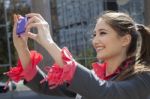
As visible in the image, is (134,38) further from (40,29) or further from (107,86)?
(40,29)

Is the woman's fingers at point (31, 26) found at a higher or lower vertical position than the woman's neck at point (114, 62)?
higher

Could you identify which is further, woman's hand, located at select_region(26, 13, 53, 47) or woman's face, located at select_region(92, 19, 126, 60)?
woman's face, located at select_region(92, 19, 126, 60)

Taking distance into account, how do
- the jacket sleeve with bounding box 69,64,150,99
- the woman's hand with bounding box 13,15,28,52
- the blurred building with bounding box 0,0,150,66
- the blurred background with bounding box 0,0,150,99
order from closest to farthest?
the jacket sleeve with bounding box 69,64,150,99
the woman's hand with bounding box 13,15,28,52
the blurred background with bounding box 0,0,150,99
the blurred building with bounding box 0,0,150,66

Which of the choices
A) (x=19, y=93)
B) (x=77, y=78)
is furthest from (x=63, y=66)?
(x=19, y=93)

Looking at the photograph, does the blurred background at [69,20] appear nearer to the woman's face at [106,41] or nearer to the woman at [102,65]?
the woman at [102,65]

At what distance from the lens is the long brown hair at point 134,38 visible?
2389 mm

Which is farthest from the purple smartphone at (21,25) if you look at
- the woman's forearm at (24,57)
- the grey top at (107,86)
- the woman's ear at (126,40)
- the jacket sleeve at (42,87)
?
the woman's ear at (126,40)

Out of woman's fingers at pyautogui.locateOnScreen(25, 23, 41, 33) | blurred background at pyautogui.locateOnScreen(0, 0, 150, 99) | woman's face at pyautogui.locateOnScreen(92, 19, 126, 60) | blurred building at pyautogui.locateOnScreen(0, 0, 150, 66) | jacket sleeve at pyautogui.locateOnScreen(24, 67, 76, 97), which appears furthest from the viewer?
blurred building at pyautogui.locateOnScreen(0, 0, 150, 66)

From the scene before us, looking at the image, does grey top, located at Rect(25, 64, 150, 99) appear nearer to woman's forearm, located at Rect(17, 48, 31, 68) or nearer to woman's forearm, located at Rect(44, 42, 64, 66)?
woman's forearm, located at Rect(44, 42, 64, 66)

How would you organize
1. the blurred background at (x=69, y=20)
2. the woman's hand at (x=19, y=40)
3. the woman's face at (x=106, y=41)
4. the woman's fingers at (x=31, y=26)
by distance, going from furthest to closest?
the blurred background at (x=69, y=20), the woman's hand at (x=19, y=40), the woman's face at (x=106, y=41), the woman's fingers at (x=31, y=26)

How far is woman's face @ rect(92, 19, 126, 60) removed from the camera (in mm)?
2383

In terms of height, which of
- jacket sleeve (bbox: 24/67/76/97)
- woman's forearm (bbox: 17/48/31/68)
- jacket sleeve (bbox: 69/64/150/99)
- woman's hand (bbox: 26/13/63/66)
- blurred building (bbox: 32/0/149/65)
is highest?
woman's hand (bbox: 26/13/63/66)

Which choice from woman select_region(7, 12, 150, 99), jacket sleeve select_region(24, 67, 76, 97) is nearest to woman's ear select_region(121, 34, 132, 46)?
woman select_region(7, 12, 150, 99)

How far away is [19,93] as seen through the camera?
1762 cm
